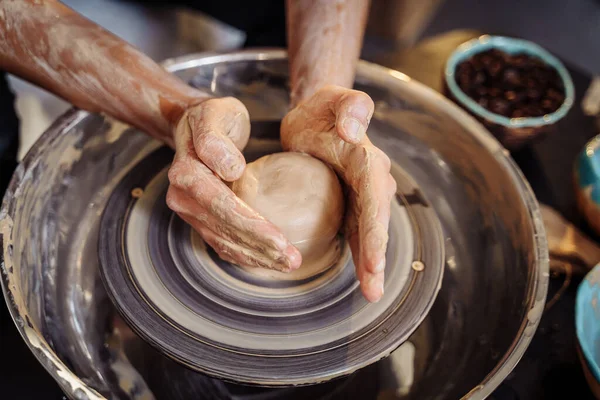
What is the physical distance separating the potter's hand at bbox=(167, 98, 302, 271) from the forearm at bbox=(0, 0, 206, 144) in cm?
16

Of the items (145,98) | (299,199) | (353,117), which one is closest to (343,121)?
(353,117)

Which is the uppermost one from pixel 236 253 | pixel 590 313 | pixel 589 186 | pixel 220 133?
pixel 220 133

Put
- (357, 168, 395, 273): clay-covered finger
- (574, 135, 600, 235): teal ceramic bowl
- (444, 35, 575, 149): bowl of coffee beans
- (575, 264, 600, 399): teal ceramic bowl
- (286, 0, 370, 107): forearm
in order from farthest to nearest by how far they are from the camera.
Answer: (444, 35, 575, 149): bowl of coffee beans < (574, 135, 600, 235): teal ceramic bowl < (286, 0, 370, 107): forearm < (575, 264, 600, 399): teal ceramic bowl < (357, 168, 395, 273): clay-covered finger

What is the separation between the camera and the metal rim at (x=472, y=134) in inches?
42.8

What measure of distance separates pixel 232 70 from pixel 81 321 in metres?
1.02

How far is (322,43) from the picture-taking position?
5.21ft

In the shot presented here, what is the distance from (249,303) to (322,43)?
2.70 ft

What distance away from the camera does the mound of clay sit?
1.19 meters

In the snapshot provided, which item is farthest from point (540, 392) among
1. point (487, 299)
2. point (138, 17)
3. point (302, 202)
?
point (138, 17)

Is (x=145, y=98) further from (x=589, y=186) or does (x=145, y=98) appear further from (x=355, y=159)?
(x=589, y=186)

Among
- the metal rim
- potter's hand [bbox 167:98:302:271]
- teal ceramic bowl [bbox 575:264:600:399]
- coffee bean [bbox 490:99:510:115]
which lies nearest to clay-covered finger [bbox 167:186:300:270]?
potter's hand [bbox 167:98:302:271]

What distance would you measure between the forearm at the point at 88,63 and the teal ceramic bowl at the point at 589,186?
127 centimetres

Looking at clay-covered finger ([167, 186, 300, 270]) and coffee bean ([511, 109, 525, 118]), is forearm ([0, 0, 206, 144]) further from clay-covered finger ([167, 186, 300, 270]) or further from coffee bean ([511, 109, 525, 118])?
coffee bean ([511, 109, 525, 118])

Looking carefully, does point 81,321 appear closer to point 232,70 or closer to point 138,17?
point 232,70
